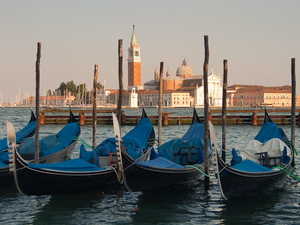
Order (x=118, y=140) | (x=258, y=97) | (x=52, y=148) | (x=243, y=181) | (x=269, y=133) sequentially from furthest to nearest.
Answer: (x=258, y=97) → (x=269, y=133) → (x=52, y=148) → (x=118, y=140) → (x=243, y=181)

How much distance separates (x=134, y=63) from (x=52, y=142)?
78.4 metres

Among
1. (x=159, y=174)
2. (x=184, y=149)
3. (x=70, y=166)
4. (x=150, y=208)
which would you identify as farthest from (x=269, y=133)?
(x=70, y=166)

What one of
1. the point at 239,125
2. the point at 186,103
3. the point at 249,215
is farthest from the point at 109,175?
the point at 186,103

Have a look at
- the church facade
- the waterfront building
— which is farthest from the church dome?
the waterfront building

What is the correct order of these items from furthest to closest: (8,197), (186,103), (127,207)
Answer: (186,103)
(8,197)
(127,207)

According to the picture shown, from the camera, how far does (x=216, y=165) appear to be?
567 centimetres

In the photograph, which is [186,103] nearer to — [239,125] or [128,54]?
[128,54]

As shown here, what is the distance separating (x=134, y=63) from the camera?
86.4 m

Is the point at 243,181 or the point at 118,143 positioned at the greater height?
the point at 118,143

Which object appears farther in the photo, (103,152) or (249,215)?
(103,152)

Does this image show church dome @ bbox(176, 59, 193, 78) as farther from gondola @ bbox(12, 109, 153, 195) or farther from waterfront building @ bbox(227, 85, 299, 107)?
gondola @ bbox(12, 109, 153, 195)

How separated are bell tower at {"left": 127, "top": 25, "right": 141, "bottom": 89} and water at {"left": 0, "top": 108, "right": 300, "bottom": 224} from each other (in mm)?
80288

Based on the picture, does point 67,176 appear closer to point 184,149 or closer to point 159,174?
point 159,174

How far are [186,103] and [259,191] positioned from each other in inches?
3002
